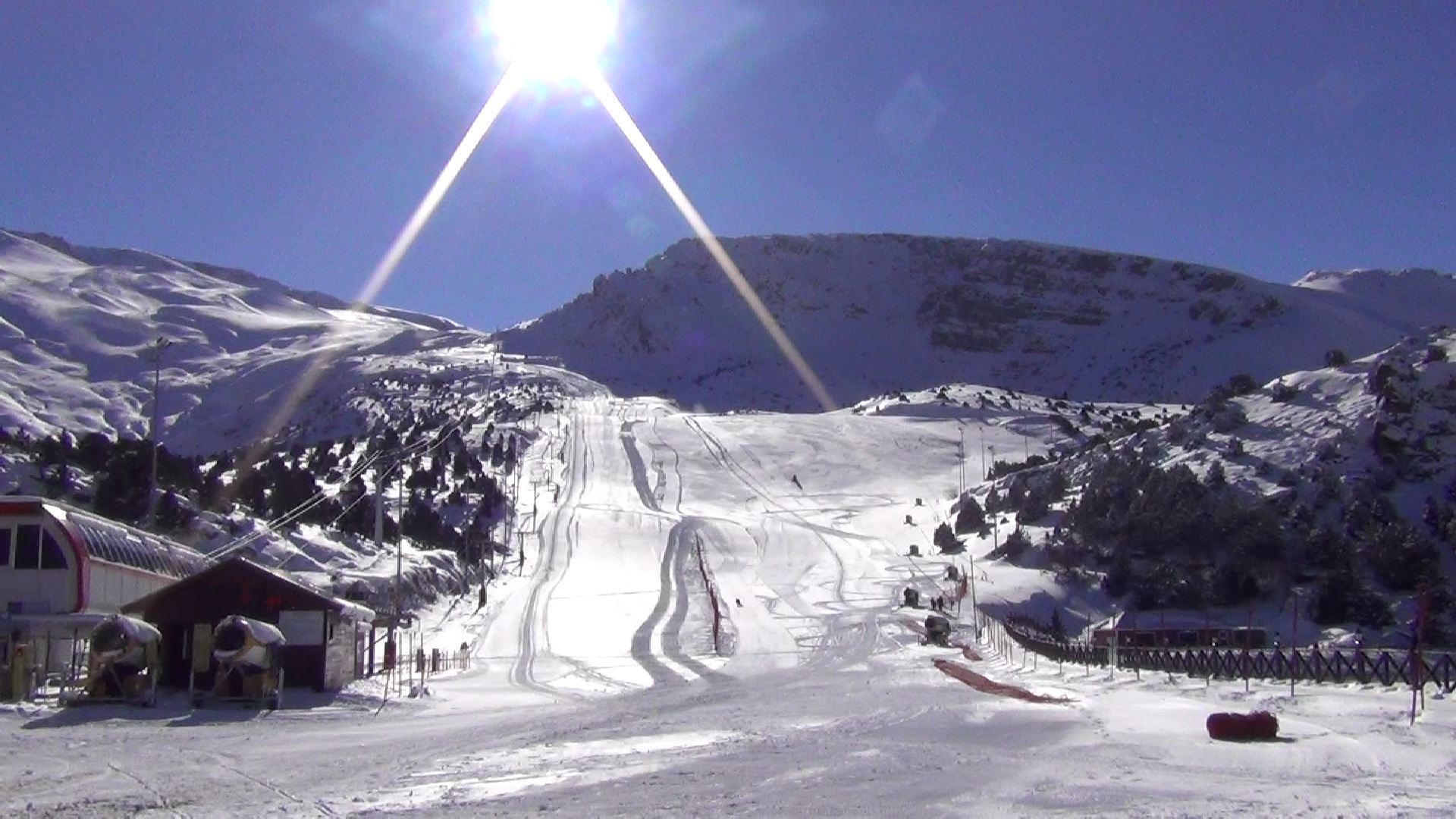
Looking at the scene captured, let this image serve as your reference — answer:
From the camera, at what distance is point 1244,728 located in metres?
15.1

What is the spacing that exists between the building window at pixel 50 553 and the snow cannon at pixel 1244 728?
20.3 m

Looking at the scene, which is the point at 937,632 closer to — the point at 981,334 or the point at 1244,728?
the point at 1244,728

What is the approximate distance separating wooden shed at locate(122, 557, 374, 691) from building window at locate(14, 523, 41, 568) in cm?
255

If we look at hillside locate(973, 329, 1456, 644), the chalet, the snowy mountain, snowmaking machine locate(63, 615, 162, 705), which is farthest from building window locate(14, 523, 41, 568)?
the snowy mountain

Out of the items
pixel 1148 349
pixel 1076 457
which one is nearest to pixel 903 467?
pixel 1076 457

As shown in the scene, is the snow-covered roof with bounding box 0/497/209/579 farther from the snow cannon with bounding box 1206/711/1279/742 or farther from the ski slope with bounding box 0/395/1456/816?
the snow cannon with bounding box 1206/711/1279/742

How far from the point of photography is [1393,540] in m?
45.3

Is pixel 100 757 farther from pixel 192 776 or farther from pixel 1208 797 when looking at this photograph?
pixel 1208 797

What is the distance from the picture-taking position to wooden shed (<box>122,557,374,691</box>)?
23250mm

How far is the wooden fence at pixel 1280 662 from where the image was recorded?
64.6 feet

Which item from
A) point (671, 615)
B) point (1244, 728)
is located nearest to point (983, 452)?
point (671, 615)

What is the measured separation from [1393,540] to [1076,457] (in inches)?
1054

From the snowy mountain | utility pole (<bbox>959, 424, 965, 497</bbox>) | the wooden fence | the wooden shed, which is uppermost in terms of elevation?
the snowy mountain

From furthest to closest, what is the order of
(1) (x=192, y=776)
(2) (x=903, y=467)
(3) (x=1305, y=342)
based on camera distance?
1. (3) (x=1305, y=342)
2. (2) (x=903, y=467)
3. (1) (x=192, y=776)
